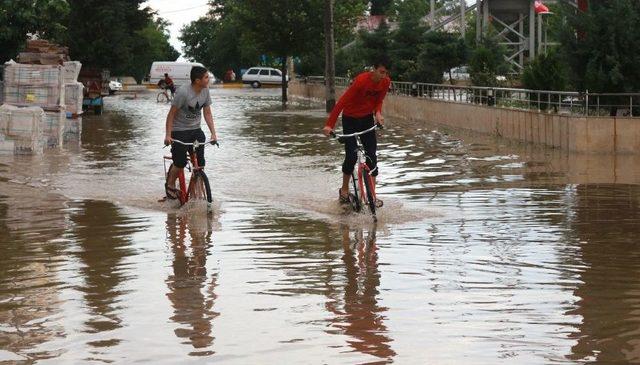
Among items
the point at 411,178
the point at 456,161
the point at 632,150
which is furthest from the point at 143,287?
the point at 632,150

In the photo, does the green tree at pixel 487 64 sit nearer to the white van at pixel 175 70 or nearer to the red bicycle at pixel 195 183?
the red bicycle at pixel 195 183

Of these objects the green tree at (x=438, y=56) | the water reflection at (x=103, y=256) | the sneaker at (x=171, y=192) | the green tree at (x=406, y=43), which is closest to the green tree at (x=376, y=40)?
the green tree at (x=406, y=43)

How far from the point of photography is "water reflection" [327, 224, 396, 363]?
22.9ft

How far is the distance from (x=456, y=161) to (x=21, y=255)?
1166 cm

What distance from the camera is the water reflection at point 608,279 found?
6.88 m

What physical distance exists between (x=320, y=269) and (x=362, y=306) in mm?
1606

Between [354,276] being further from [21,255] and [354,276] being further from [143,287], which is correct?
[21,255]

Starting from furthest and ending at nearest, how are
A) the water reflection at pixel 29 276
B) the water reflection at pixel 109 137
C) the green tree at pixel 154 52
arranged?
the green tree at pixel 154 52
the water reflection at pixel 109 137
the water reflection at pixel 29 276

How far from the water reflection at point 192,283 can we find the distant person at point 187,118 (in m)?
0.85

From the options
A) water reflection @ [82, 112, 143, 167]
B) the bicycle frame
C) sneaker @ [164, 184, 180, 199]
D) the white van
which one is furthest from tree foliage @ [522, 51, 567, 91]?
the white van

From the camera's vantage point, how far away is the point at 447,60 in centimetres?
4141

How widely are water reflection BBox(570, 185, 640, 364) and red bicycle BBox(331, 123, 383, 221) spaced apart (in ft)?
6.62

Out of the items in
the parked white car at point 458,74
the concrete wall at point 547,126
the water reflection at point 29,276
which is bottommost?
the water reflection at point 29,276

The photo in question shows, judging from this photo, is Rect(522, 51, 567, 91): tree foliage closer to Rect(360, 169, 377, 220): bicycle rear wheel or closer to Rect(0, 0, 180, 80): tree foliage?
Rect(0, 0, 180, 80): tree foliage
